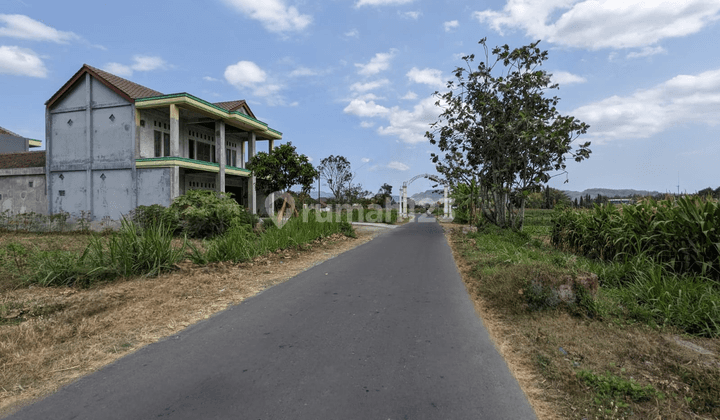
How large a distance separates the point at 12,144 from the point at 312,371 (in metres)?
38.6

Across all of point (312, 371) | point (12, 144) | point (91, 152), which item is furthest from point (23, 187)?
point (312, 371)

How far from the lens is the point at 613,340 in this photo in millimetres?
3670

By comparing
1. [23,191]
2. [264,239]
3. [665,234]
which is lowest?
[264,239]

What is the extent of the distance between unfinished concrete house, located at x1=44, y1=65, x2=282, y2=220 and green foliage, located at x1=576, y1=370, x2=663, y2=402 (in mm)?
18954

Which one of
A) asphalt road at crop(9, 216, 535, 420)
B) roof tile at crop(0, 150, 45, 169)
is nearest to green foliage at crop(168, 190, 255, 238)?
asphalt road at crop(9, 216, 535, 420)

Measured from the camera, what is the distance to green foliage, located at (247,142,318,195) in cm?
2064

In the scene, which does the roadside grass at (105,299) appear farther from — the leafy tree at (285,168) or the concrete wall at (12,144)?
the concrete wall at (12,144)

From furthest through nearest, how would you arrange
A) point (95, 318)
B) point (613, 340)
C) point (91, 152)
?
1. point (91, 152)
2. point (95, 318)
3. point (613, 340)

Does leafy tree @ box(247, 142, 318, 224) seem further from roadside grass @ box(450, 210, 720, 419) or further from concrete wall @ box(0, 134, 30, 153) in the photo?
concrete wall @ box(0, 134, 30, 153)

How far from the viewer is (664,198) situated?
7105 millimetres

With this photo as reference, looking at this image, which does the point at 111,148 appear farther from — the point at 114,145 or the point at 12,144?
the point at 12,144

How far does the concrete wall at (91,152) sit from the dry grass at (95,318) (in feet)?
49.3

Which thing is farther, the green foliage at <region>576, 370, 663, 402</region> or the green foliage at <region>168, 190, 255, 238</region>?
the green foliage at <region>168, 190, 255, 238</region>

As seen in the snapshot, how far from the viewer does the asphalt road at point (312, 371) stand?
258 cm
